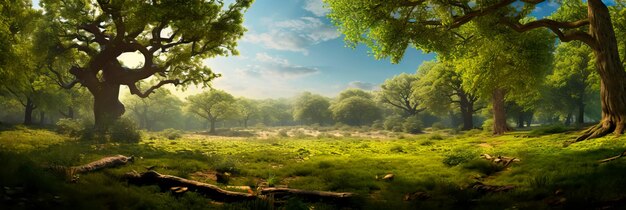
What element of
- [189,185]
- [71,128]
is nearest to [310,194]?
[189,185]

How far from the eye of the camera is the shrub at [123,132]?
28573mm

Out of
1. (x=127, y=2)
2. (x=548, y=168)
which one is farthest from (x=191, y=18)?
(x=548, y=168)

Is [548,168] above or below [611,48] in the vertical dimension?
below

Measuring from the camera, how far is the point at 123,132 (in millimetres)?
29375

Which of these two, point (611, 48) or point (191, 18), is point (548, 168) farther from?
point (191, 18)

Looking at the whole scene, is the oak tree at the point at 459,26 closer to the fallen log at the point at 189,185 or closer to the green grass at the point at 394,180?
the green grass at the point at 394,180

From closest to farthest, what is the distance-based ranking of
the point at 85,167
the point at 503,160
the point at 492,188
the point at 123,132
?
the point at 492,188 → the point at 85,167 → the point at 503,160 → the point at 123,132

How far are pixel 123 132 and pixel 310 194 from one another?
24447mm

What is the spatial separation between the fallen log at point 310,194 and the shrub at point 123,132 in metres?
22.1

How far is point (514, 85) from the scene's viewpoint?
2948 cm

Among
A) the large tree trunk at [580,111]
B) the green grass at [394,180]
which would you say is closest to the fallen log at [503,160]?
the green grass at [394,180]

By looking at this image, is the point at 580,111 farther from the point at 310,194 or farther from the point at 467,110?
the point at 310,194

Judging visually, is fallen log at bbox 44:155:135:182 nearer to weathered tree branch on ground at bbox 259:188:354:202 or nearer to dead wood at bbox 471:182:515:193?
weathered tree branch on ground at bbox 259:188:354:202

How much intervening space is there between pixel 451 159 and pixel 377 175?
433 cm
